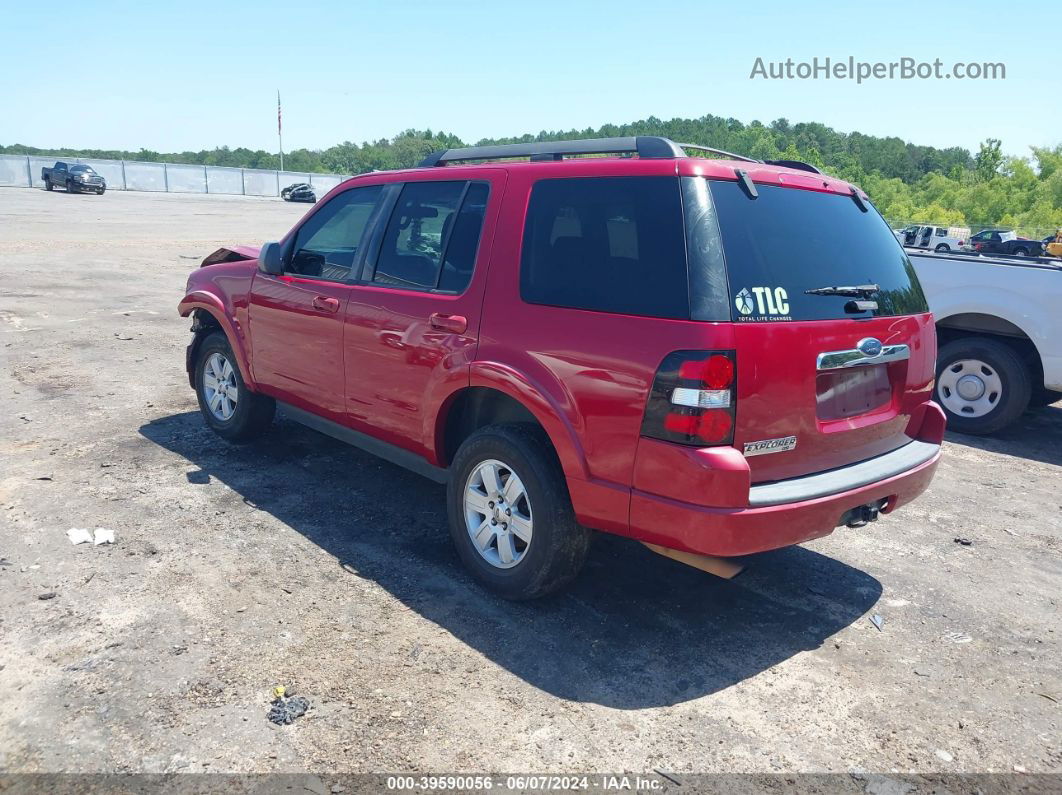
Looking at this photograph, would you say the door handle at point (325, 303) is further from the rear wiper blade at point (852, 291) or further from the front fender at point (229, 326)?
the rear wiper blade at point (852, 291)

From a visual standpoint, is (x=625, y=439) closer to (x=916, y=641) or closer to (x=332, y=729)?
(x=332, y=729)

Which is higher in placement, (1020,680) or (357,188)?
(357,188)

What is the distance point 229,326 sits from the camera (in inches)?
225

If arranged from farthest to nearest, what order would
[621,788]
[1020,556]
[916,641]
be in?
[1020,556]
[916,641]
[621,788]

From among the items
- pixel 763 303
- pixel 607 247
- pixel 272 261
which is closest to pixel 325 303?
pixel 272 261

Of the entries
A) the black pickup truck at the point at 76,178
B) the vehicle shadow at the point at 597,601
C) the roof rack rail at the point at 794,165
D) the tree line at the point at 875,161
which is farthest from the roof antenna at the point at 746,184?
the black pickup truck at the point at 76,178

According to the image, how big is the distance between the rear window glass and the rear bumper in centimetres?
70

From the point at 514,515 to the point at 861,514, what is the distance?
61.6 inches

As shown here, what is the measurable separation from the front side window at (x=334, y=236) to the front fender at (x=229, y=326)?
76 centimetres

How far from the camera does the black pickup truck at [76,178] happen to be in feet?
139

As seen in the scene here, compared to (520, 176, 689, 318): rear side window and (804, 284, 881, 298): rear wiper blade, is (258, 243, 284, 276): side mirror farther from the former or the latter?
(804, 284, 881, 298): rear wiper blade

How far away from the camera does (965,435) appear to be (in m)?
7.33

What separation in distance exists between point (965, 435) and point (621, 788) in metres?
6.03

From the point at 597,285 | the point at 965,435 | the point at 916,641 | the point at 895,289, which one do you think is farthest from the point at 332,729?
the point at 965,435
